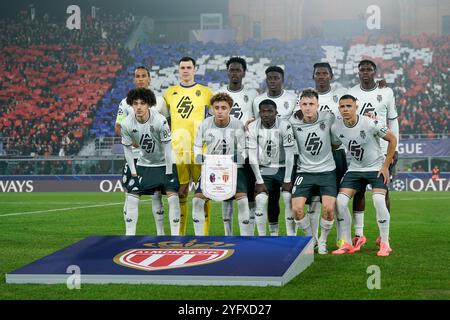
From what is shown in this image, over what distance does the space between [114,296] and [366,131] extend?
389 centimetres

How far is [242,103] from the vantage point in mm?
9336

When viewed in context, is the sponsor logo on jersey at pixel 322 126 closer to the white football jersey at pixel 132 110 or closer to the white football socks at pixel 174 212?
the white football socks at pixel 174 212

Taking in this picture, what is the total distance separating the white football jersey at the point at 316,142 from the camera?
8.77 meters

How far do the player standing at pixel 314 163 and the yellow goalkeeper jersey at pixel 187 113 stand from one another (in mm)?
1246

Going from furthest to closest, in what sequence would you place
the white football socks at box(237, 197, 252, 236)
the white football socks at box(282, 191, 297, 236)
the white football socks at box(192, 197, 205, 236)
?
1. the white football socks at box(282, 191, 297, 236)
2. the white football socks at box(192, 197, 205, 236)
3. the white football socks at box(237, 197, 252, 236)

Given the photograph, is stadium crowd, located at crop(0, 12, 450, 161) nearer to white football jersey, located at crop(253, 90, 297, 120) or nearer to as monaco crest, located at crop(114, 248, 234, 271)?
white football jersey, located at crop(253, 90, 297, 120)

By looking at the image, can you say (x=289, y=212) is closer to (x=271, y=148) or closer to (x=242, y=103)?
(x=271, y=148)

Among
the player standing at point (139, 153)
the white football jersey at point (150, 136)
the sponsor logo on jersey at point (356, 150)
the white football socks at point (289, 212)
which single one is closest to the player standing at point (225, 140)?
the white football jersey at point (150, 136)

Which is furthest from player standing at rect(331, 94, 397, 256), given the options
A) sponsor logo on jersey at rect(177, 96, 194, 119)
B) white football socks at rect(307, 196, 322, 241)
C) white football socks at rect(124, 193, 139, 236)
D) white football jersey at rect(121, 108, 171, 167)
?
white football socks at rect(124, 193, 139, 236)

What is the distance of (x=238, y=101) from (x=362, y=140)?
160cm

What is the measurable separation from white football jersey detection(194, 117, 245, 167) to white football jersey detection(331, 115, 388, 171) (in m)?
1.05

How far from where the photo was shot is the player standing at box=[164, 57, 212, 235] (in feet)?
31.2
